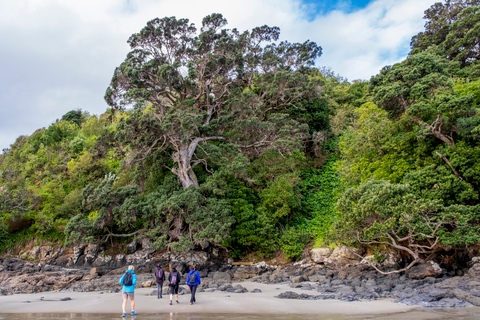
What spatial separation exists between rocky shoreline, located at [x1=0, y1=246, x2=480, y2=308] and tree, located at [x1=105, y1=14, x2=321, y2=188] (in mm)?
6327

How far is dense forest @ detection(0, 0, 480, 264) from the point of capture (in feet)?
47.5

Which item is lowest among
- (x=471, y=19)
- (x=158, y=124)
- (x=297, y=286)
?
(x=297, y=286)

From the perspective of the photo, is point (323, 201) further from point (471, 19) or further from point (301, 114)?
point (471, 19)

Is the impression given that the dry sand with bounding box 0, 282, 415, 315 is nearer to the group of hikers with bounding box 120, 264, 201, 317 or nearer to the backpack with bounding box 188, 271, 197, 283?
the group of hikers with bounding box 120, 264, 201, 317

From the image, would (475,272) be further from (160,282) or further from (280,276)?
(160,282)

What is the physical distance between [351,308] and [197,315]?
442cm

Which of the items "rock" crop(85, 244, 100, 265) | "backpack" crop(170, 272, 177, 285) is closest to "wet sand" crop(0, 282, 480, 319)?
"backpack" crop(170, 272, 177, 285)

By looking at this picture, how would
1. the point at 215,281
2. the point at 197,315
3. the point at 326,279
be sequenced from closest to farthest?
the point at 197,315 < the point at 326,279 < the point at 215,281

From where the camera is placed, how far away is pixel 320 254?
62.2ft

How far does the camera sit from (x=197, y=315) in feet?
27.3

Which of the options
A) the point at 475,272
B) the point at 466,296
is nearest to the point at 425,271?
the point at 475,272

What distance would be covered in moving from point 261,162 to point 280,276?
10.3 m

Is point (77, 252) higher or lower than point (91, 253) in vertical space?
higher

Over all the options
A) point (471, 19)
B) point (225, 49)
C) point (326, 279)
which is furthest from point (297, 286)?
point (471, 19)
